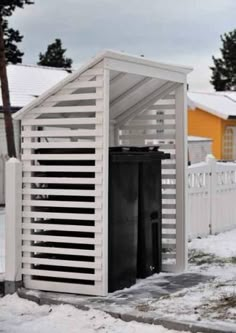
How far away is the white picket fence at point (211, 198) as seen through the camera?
1073 cm

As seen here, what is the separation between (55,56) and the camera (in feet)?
207

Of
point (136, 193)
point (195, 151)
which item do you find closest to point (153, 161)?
point (136, 193)

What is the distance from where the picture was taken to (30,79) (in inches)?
806

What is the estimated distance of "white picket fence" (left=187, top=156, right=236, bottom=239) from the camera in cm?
1073

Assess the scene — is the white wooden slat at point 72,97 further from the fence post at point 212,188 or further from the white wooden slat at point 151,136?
the fence post at point 212,188

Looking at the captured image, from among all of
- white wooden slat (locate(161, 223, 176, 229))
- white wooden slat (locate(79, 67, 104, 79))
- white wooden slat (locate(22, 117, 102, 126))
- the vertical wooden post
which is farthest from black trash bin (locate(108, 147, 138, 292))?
white wooden slat (locate(161, 223, 176, 229))

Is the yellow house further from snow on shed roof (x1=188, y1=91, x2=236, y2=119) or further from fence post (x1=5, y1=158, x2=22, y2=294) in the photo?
fence post (x1=5, y1=158, x2=22, y2=294)

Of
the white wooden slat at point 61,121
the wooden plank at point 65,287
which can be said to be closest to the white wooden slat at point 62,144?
the white wooden slat at point 61,121

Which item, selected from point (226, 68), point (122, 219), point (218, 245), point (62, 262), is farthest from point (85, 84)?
point (226, 68)

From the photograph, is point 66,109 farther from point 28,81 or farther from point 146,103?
point 28,81

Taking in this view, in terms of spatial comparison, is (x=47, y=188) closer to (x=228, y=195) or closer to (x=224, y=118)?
(x=228, y=195)

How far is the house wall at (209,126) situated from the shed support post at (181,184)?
882 inches

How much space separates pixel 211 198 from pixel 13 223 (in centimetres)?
516

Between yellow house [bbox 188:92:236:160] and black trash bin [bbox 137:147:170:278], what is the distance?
21859 millimetres
